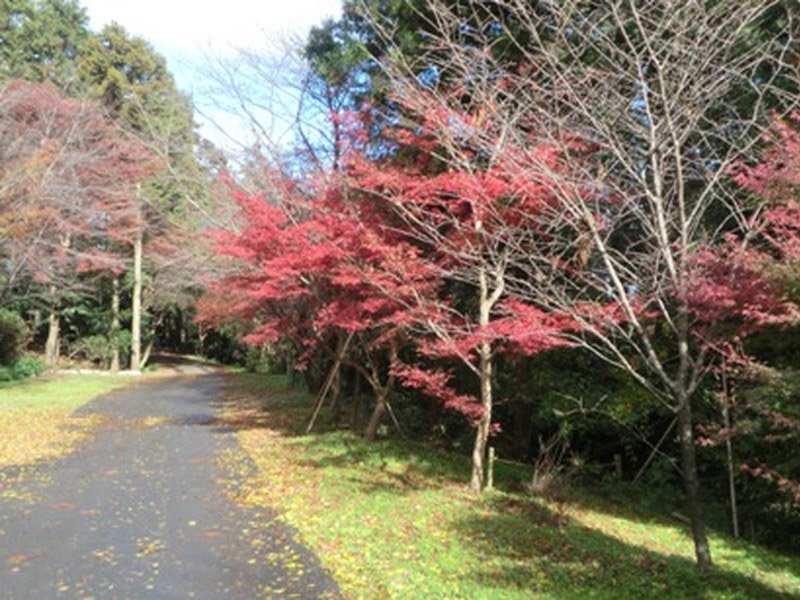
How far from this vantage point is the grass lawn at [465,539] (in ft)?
15.6

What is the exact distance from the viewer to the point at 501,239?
7.04 meters

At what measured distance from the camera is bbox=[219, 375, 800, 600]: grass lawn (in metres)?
4.75

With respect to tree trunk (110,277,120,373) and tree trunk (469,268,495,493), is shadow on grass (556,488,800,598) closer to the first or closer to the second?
tree trunk (469,268,495,493)

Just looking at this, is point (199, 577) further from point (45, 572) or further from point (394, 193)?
point (394, 193)

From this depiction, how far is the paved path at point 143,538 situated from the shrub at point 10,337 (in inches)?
547

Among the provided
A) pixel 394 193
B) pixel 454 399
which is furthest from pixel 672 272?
pixel 394 193

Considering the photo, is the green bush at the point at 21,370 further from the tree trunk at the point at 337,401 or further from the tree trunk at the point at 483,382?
the tree trunk at the point at 483,382

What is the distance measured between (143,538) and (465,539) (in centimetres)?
293

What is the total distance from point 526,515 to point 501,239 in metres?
3.17

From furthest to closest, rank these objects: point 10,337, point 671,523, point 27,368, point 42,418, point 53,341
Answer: point 53,341 → point 27,368 → point 10,337 → point 42,418 → point 671,523

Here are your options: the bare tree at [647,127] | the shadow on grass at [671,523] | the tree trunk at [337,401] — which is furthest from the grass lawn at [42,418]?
the shadow on grass at [671,523]

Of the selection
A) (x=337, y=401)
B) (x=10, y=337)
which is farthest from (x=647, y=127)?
(x=10, y=337)

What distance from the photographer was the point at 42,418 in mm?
12656

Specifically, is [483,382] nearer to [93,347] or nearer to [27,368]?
[27,368]
